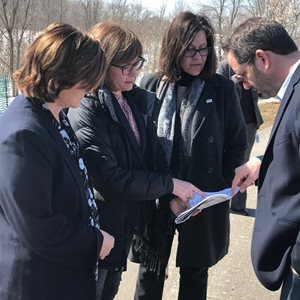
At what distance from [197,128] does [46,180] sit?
1157 millimetres

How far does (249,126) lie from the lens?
5047 mm

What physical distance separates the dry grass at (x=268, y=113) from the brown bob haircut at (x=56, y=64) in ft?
28.6

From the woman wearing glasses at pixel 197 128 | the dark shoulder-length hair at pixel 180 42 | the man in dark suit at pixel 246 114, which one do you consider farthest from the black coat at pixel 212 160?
the man in dark suit at pixel 246 114

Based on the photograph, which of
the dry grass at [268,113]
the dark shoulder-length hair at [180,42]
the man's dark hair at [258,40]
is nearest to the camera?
the man's dark hair at [258,40]

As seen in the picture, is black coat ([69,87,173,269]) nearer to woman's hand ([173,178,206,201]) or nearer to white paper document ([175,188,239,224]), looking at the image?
woman's hand ([173,178,206,201])

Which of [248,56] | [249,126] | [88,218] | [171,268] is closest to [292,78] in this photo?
[248,56]

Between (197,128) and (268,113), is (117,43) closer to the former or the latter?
(197,128)

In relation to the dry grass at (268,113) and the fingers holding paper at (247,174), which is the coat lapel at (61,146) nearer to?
the fingers holding paper at (247,174)

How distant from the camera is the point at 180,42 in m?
2.45

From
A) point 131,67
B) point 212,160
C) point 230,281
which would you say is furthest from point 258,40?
point 230,281

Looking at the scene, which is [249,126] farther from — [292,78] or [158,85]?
[292,78]

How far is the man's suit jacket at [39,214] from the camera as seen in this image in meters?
1.43

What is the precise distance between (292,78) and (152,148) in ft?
2.93

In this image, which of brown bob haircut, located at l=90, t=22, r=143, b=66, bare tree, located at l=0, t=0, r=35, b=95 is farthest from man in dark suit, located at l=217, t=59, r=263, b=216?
bare tree, located at l=0, t=0, r=35, b=95
